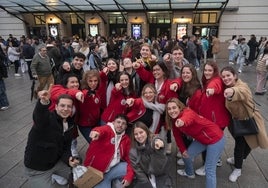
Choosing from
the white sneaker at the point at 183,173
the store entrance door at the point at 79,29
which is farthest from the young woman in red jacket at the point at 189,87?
the store entrance door at the point at 79,29

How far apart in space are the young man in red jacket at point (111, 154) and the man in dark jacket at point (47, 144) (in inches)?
11.8

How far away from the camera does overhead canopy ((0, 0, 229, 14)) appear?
16.5 meters

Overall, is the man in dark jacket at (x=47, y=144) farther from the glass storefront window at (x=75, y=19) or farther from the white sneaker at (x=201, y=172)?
the glass storefront window at (x=75, y=19)

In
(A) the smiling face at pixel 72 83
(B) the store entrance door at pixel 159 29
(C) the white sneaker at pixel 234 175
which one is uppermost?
(B) the store entrance door at pixel 159 29

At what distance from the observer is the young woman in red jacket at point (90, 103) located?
12.5ft

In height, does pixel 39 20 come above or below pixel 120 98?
above

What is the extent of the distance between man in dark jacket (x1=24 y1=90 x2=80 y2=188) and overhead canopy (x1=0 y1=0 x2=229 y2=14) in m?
14.6

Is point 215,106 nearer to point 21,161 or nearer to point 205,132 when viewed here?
point 205,132

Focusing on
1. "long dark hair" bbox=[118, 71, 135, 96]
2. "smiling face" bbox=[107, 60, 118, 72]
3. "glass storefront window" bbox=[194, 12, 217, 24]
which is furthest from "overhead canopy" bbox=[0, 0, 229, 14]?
"long dark hair" bbox=[118, 71, 135, 96]

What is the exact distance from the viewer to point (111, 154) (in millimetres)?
3324

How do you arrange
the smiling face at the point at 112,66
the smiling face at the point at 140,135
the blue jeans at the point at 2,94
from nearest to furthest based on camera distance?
1. the smiling face at the point at 140,135
2. the smiling face at the point at 112,66
3. the blue jeans at the point at 2,94

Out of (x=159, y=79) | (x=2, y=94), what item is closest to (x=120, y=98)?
(x=159, y=79)

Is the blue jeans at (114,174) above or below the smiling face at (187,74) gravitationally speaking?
below

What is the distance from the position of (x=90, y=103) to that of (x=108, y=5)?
50.4ft
